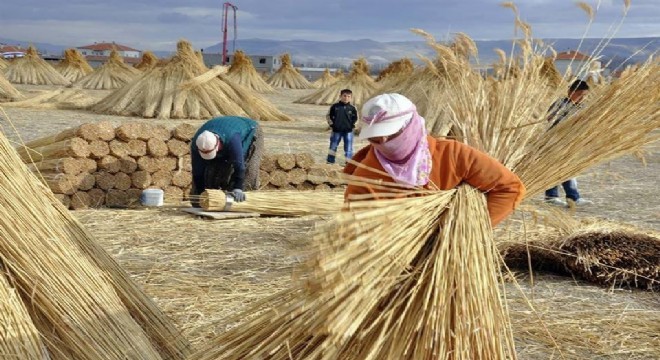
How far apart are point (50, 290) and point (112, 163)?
4.62 metres

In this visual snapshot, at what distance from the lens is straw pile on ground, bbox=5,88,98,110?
663 inches

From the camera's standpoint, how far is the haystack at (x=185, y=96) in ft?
50.9

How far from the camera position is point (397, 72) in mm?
19094

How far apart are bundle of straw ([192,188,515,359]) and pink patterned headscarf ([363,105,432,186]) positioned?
0.12 meters

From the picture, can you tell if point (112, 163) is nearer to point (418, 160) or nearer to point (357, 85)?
point (418, 160)

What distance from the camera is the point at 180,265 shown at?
4988 millimetres

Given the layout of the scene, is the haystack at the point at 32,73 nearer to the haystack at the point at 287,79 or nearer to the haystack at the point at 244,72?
the haystack at the point at 244,72

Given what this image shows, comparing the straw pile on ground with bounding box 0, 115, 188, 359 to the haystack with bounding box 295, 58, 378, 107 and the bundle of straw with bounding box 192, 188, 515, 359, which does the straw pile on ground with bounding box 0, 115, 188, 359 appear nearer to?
the bundle of straw with bounding box 192, 188, 515, 359

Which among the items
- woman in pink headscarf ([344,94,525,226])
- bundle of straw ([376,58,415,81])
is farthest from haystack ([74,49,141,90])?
woman in pink headscarf ([344,94,525,226])

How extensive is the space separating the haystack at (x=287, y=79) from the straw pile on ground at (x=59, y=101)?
54.8 feet

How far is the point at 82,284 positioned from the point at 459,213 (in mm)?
1197

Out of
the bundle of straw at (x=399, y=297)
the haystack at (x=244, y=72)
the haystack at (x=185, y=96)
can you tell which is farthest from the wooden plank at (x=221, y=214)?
the haystack at (x=244, y=72)

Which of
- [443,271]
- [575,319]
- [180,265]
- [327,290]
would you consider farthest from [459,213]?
[180,265]

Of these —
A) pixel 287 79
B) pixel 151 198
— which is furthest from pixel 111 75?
pixel 151 198
